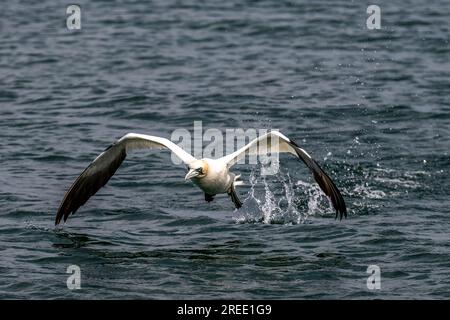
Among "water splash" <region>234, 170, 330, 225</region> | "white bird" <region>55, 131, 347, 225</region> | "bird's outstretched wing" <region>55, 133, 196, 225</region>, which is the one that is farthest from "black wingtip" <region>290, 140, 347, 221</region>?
"bird's outstretched wing" <region>55, 133, 196, 225</region>

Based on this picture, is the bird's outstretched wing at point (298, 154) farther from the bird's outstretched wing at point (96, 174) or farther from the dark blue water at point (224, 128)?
the bird's outstretched wing at point (96, 174)

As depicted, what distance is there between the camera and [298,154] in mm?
13297

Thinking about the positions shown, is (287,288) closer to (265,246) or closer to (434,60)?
(265,246)

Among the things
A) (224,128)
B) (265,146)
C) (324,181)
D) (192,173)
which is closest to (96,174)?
(192,173)

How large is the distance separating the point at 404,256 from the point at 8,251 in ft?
16.1

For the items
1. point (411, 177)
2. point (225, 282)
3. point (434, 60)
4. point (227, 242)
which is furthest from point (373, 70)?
point (225, 282)

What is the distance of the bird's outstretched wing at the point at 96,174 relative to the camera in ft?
45.7

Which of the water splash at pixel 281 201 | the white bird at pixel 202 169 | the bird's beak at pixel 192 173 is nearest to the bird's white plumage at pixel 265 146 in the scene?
the white bird at pixel 202 169

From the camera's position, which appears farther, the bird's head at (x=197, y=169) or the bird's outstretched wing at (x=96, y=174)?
the bird's outstretched wing at (x=96, y=174)

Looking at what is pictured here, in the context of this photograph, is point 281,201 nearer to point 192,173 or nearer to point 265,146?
point 265,146

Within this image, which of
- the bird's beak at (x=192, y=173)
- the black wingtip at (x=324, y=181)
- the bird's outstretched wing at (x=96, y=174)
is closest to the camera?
the black wingtip at (x=324, y=181)
